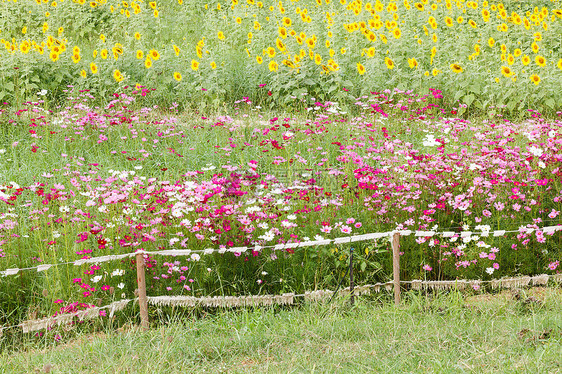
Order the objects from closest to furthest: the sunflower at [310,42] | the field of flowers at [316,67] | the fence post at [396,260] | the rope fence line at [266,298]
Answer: the rope fence line at [266,298], the fence post at [396,260], the field of flowers at [316,67], the sunflower at [310,42]

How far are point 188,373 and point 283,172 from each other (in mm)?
3173

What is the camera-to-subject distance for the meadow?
14.9 ft

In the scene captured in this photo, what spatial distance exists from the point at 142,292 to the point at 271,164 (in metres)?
2.76

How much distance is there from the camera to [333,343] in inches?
140

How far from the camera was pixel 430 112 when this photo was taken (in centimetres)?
798

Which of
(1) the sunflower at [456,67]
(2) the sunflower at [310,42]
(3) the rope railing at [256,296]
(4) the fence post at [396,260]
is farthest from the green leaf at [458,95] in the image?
(4) the fence post at [396,260]

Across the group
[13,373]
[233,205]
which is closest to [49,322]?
[13,373]

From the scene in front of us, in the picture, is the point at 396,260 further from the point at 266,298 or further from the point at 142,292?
the point at 142,292

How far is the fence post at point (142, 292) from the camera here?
158 inches

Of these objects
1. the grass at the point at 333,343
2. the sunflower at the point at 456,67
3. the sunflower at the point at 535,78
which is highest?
the sunflower at the point at 456,67

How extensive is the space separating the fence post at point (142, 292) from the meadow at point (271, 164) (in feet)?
0.81

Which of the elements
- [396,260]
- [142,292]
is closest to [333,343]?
[396,260]

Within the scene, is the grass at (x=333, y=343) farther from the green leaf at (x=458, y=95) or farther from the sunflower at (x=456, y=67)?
the sunflower at (x=456, y=67)

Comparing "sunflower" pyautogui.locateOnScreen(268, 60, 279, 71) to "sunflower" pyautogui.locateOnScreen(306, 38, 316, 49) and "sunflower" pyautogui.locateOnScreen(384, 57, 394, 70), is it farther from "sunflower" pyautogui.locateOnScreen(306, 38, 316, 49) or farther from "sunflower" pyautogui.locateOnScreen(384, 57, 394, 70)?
"sunflower" pyautogui.locateOnScreen(384, 57, 394, 70)
